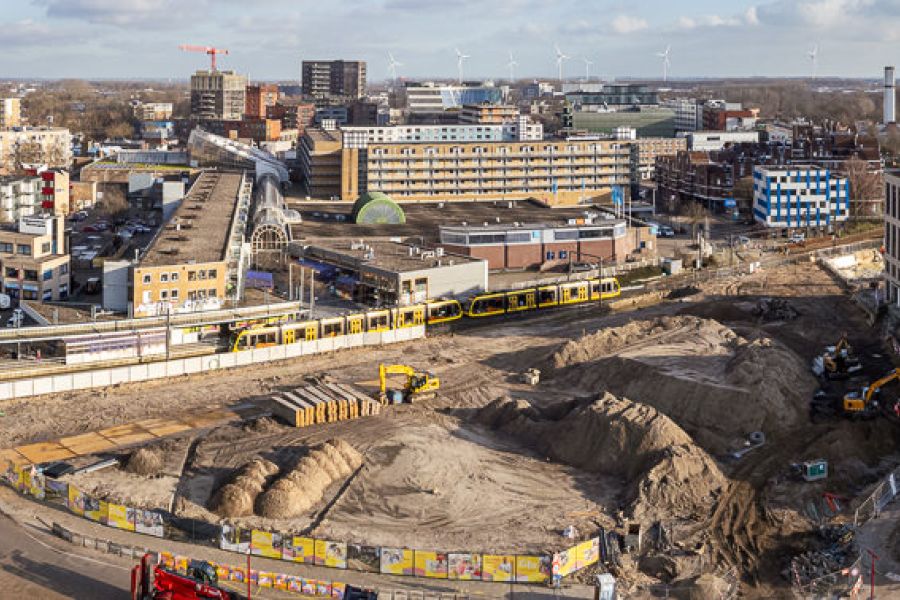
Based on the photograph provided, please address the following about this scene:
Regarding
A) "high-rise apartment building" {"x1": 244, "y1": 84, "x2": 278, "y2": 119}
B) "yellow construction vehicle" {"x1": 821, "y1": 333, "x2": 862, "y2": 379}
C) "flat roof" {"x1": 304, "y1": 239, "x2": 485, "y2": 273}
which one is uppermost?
"high-rise apartment building" {"x1": 244, "y1": 84, "x2": 278, "y2": 119}

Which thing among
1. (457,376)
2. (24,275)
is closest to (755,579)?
(457,376)

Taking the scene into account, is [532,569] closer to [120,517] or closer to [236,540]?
[236,540]

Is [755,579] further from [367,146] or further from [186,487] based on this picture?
[367,146]

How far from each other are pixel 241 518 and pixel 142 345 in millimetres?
11865

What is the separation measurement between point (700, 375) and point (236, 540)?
1346 centimetres

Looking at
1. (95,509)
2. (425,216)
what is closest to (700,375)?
(95,509)

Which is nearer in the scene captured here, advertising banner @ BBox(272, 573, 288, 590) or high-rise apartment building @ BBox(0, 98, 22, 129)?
advertising banner @ BBox(272, 573, 288, 590)

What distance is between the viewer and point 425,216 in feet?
191

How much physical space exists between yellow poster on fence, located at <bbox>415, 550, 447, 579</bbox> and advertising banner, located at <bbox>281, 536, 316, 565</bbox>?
1.80m

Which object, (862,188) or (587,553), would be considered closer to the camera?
(587,553)

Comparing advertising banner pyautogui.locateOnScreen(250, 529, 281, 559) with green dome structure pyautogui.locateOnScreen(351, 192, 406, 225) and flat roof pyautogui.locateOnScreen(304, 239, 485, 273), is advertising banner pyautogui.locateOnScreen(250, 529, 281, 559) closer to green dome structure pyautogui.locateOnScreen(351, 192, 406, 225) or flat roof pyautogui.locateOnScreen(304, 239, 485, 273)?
flat roof pyautogui.locateOnScreen(304, 239, 485, 273)

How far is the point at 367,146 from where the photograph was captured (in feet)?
208

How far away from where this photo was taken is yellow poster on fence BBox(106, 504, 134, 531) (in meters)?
20.3

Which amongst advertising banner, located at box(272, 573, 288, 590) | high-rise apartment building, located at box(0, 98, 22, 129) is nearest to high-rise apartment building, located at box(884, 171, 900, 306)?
advertising banner, located at box(272, 573, 288, 590)
